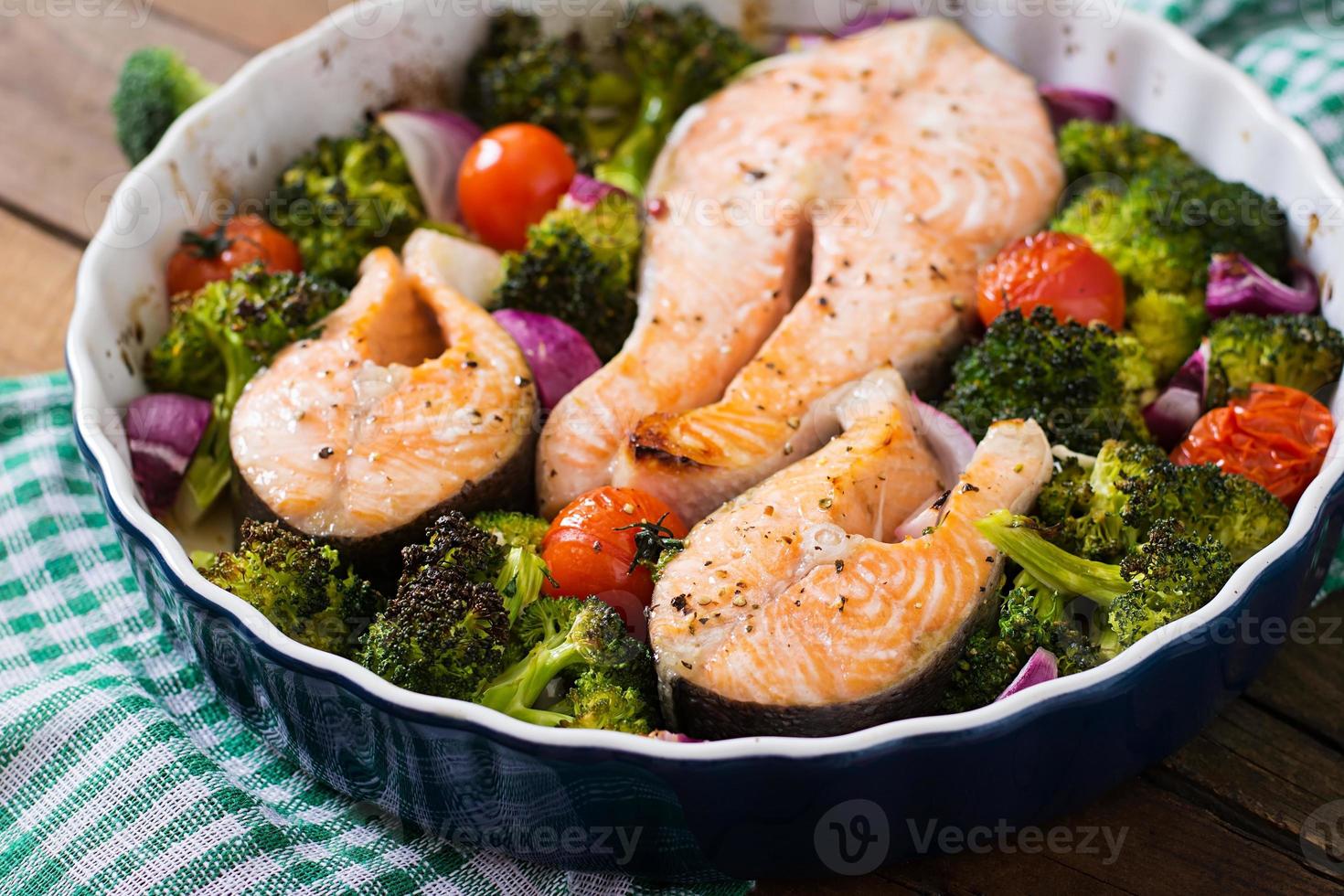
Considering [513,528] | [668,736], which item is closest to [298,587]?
[513,528]

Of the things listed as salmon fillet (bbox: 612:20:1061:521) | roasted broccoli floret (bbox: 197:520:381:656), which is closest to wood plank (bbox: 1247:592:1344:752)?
salmon fillet (bbox: 612:20:1061:521)

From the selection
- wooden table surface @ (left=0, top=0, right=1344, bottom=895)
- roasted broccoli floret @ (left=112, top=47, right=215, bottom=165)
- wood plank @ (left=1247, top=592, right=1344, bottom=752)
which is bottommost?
wood plank @ (left=1247, top=592, right=1344, bottom=752)

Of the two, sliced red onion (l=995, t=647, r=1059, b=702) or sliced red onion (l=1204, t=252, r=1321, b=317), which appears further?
sliced red onion (l=1204, t=252, r=1321, b=317)

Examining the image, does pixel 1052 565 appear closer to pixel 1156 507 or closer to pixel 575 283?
pixel 1156 507

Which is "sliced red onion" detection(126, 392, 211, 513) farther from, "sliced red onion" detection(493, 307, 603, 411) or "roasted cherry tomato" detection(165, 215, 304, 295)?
"sliced red onion" detection(493, 307, 603, 411)

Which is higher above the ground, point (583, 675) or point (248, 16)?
point (248, 16)

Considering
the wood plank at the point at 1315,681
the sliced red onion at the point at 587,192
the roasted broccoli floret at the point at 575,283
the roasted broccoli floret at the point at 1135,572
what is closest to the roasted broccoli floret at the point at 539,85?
the sliced red onion at the point at 587,192
